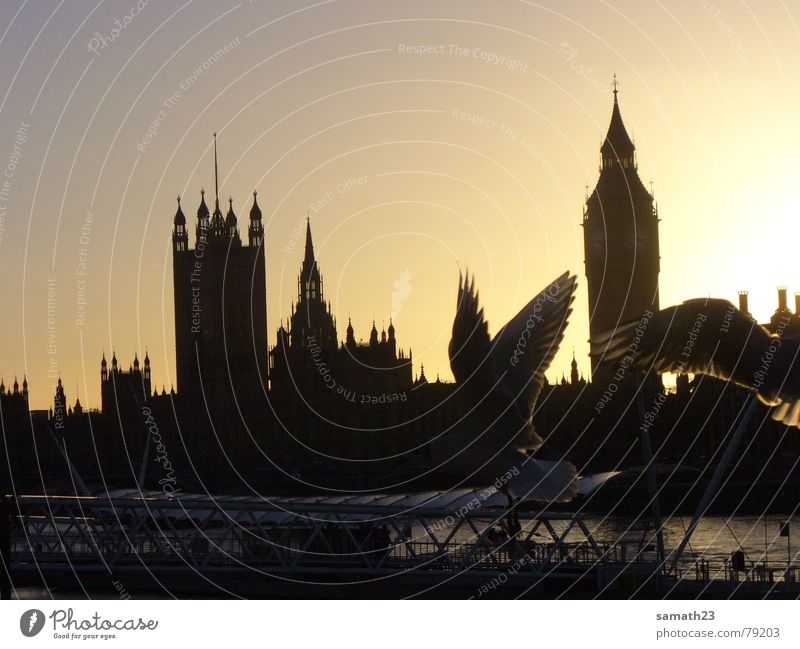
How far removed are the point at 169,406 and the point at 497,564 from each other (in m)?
37.3

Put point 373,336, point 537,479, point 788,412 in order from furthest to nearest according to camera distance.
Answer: point 373,336 → point 537,479 → point 788,412

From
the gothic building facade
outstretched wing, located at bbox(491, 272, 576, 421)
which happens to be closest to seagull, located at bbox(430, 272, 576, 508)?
outstretched wing, located at bbox(491, 272, 576, 421)

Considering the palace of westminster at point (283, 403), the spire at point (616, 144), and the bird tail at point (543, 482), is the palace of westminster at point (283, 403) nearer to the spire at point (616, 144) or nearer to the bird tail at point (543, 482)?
the spire at point (616, 144)

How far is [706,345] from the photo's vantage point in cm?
1170

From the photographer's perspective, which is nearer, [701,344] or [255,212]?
[701,344]

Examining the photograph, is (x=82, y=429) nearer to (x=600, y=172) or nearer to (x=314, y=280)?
(x=314, y=280)

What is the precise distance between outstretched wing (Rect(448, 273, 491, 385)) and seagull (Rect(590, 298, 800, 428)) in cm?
122

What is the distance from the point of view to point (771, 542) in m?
29.5

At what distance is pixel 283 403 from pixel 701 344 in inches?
1690

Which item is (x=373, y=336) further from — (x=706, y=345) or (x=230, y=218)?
(x=706, y=345)

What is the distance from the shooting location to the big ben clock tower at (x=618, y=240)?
2525 inches

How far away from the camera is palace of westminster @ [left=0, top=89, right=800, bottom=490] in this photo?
4969cm

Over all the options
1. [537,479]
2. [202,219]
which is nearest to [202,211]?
[202,219]
